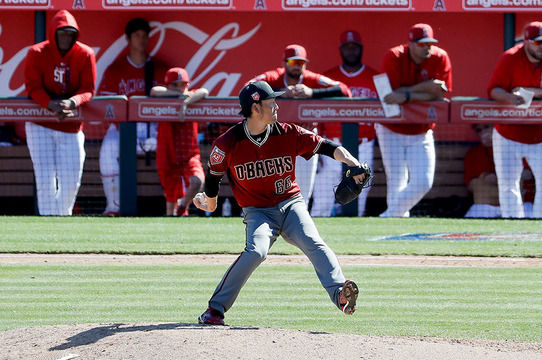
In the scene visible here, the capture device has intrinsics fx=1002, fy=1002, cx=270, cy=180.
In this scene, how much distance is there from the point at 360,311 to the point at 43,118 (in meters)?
5.82

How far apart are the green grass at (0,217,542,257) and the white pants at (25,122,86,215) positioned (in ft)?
0.79

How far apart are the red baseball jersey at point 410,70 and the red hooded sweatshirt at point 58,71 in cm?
349

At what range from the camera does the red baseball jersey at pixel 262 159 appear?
21.1 feet

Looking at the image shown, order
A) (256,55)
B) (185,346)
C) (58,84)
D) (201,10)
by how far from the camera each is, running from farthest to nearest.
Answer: (256,55)
(201,10)
(58,84)
(185,346)

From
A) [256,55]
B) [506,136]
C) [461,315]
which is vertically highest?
[256,55]

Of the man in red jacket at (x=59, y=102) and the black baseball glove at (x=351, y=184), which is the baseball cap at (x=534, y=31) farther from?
the black baseball glove at (x=351, y=184)

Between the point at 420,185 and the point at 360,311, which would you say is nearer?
the point at 360,311

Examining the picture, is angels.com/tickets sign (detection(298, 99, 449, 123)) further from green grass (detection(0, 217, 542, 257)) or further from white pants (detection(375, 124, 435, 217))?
green grass (detection(0, 217, 542, 257))

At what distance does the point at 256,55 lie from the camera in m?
14.7

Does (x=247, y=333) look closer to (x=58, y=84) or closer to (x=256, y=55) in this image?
(x=58, y=84)

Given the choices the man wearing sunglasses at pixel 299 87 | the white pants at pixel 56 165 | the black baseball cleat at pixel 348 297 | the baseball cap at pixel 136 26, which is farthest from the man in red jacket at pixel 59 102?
the black baseball cleat at pixel 348 297

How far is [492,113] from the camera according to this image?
39.2ft

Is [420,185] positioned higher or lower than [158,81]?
lower

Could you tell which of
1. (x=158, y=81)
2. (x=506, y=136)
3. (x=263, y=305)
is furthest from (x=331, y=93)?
(x=263, y=305)
